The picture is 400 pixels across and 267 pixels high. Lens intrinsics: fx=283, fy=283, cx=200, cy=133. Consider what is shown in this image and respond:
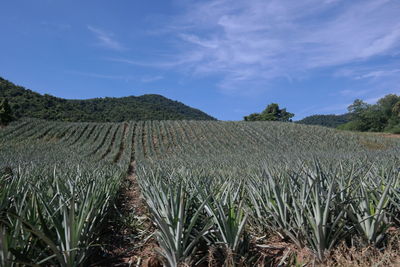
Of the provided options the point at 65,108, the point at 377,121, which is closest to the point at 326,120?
the point at 377,121

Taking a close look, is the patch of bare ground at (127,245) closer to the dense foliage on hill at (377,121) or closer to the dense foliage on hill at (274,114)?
the dense foliage on hill at (377,121)

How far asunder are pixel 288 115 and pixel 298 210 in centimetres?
9680

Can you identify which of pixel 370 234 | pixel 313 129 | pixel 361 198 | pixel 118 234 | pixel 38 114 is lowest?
pixel 118 234

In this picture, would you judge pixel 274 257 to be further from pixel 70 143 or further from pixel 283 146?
pixel 70 143

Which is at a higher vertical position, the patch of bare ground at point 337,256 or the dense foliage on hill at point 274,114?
the dense foliage on hill at point 274,114

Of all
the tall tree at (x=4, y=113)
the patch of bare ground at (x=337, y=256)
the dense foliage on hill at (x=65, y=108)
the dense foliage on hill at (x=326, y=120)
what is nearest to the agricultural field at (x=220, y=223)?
the patch of bare ground at (x=337, y=256)

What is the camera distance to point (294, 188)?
3184mm

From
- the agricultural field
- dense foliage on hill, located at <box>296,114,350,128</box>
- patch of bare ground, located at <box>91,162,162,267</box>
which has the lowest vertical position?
patch of bare ground, located at <box>91,162,162,267</box>

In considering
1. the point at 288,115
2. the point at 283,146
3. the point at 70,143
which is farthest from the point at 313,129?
the point at 288,115

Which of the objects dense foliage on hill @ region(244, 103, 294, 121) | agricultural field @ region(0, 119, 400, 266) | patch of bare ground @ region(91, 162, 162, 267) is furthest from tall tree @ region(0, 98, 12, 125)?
dense foliage on hill @ region(244, 103, 294, 121)

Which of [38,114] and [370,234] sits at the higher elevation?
[38,114]

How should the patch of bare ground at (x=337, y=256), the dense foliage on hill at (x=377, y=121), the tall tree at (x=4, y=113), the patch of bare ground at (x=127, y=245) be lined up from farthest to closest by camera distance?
1. the dense foliage on hill at (x=377, y=121)
2. the tall tree at (x=4, y=113)
3. the patch of bare ground at (x=127, y=245)
4. the patch of bare ground at (x=337, y=256)

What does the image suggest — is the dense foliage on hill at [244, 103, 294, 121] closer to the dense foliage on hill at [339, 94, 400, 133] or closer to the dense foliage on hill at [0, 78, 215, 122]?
the dense foliage on hill at [339, 94, 400, 133]

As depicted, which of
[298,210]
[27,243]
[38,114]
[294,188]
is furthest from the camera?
[38,114]
